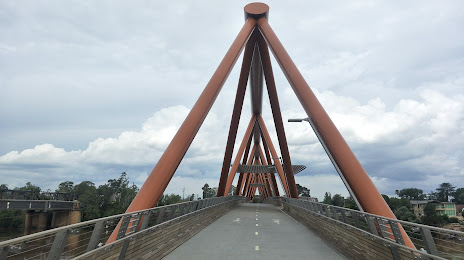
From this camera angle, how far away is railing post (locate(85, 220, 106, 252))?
5.63m

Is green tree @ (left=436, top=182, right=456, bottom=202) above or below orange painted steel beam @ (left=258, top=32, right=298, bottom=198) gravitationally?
below

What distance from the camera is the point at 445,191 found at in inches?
4936

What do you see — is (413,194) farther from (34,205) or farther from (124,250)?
(124,250)

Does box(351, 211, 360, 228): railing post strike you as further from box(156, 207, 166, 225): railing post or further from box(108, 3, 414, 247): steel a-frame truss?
box(156, 207, 166, 225): railing post

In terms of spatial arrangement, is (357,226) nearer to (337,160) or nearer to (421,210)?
(337,160)

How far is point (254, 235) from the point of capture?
12680 mm

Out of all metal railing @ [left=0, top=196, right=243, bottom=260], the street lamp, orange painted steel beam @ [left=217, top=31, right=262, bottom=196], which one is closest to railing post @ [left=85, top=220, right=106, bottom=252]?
metal railing @ [left=0, top=196, right=243, bottom=260]

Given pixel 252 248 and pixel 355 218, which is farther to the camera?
pixel 252 248

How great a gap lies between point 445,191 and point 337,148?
13721cm

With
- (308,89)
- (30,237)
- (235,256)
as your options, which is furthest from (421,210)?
(30,237)

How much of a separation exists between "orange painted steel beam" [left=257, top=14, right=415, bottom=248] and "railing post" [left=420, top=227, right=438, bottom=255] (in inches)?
218

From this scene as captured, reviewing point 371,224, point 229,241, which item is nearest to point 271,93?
point 229,241

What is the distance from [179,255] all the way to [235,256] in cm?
152

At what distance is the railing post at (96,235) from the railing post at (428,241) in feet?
19.1
